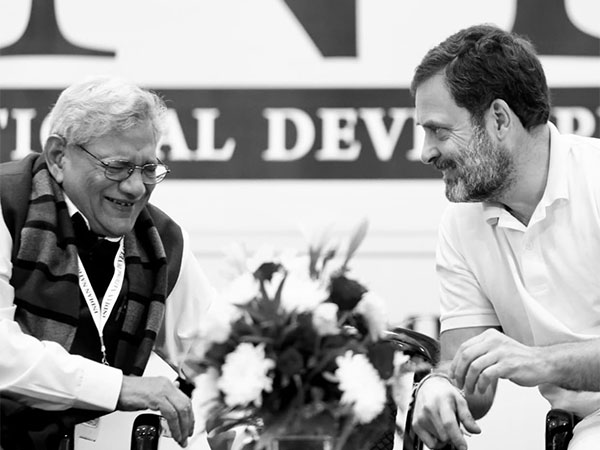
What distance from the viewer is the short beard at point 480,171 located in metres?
2.98

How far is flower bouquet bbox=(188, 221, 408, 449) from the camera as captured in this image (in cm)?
211

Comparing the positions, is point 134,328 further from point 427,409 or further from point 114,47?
point 114,47

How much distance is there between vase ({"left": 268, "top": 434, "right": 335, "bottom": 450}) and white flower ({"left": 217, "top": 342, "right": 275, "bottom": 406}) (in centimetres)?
8

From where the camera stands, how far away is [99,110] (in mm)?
3012

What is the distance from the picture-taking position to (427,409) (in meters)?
2.71

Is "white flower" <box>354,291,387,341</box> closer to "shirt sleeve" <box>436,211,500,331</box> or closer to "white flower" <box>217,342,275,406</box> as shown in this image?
"white flower" <box>217,342,275,406</box>

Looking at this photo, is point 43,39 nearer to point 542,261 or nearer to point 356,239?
point 542,261

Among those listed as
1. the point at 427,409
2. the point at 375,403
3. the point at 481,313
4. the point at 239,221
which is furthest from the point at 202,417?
the point at 239,221

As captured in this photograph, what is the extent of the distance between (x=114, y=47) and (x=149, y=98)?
3.99 ft

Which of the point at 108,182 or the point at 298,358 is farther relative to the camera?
the point at 108,182

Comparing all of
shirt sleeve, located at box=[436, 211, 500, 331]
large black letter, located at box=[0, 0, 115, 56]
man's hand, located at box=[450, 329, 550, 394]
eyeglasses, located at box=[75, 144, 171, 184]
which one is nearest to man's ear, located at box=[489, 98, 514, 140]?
shirt sleeve, located at box=[436, 211, 500, 331]

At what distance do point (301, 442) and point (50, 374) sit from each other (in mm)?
941

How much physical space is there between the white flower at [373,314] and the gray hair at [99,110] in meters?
1.07

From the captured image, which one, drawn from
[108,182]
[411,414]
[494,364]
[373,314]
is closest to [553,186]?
[494,364]
